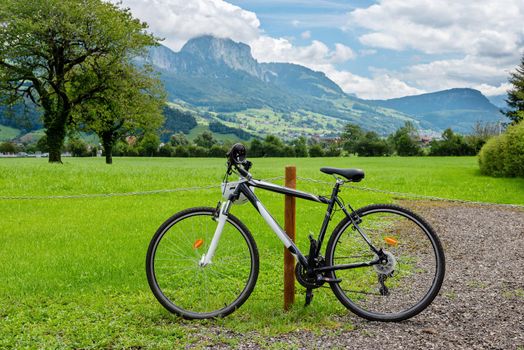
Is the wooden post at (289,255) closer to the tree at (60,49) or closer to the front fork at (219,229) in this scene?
the front fork at (219,229)

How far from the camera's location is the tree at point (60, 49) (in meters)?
36.0

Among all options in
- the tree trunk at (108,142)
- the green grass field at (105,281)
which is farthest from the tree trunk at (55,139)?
the green grass field at (105,281)

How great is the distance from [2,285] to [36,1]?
116 ft

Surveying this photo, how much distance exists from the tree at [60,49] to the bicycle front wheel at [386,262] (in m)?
34.6

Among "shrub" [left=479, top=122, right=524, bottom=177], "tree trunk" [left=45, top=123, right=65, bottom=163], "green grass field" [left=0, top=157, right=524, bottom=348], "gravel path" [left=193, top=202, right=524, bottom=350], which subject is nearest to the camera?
"gravel path" [left=193, top=202, right=524, bottom=350]

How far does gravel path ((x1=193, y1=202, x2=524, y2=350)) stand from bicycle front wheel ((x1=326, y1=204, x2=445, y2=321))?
0.22 m

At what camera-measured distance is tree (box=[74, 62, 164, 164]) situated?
4012 centimetres

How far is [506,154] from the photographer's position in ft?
92.0

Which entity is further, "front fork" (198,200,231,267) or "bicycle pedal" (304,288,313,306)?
"bicycle pedal" (304,288,313,306)

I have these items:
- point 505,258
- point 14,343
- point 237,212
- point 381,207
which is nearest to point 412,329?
point 381,207

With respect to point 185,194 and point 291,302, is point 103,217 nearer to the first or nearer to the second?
point 185,194

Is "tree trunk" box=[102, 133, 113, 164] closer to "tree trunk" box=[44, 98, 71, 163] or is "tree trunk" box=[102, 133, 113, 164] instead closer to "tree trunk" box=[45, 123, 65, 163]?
"tree trunk" box=[44, 98, 71, 163]

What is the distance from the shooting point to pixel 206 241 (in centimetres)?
568

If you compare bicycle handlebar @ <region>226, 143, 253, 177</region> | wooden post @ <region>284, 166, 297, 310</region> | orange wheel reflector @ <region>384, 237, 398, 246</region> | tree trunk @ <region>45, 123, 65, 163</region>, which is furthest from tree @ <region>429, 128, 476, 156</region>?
bicycle handlebar @ <region>226, 143, 253, 177</region>
